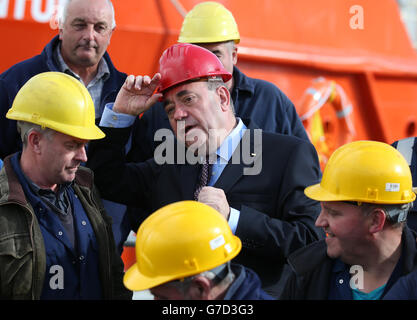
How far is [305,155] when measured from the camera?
3.08 metres

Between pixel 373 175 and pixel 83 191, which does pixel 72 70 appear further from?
pixel 373 175

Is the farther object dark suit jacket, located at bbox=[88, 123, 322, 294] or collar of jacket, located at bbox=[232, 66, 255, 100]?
collar of jacket, located at bbox=[232, 66, 255, 100]

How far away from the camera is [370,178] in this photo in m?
2.52

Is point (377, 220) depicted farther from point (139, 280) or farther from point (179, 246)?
point (139, 280)

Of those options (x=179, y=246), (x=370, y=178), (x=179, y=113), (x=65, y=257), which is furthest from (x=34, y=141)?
(x=370, y=178)

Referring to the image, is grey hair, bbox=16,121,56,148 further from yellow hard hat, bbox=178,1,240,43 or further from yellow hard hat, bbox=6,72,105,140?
yellow hard hat, bbox=178,1,240,43

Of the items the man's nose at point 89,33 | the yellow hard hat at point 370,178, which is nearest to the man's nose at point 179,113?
the yellow hard hat at point 370,178

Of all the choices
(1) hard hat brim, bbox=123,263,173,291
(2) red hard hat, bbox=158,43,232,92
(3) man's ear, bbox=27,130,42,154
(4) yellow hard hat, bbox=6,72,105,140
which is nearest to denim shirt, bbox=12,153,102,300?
(3) man's ear, bbox=27,130,42,154

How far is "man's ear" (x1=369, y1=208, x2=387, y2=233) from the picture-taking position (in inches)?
98.6

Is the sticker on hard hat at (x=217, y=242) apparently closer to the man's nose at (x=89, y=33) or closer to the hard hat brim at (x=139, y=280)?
the hard hat brim at (x=139, y=280)

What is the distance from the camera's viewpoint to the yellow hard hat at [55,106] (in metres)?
2.64

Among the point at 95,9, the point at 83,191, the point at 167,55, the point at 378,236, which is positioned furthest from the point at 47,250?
the point at 95,9

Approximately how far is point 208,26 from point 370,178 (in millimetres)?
1739

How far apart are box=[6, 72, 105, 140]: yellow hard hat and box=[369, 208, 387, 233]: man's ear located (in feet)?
3.68
